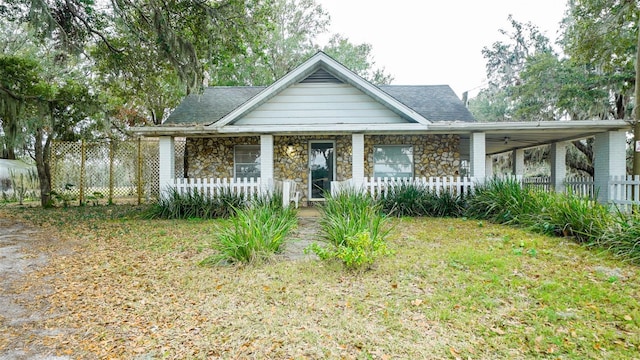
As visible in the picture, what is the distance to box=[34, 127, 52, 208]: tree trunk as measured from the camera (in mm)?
10838

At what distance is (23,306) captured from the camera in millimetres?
3256

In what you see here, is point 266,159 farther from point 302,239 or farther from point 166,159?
point 302,239

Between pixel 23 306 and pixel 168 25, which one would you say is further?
pixel 168 25

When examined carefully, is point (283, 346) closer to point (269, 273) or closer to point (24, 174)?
point (269, 273)

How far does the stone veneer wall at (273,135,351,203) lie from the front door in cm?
14

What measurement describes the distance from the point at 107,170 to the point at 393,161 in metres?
10.4

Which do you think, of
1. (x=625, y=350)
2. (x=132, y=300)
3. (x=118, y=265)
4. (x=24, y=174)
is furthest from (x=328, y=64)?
(x=24, y=174)

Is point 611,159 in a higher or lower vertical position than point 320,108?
lower

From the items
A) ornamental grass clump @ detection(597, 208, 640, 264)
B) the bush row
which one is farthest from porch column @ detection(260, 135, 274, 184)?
ornamental grass clump @ detection(597, 208, 640, 264)

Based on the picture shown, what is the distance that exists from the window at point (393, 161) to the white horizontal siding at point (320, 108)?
1894 mm

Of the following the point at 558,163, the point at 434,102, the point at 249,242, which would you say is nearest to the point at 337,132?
the point at 434,102

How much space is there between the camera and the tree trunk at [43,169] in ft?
35.6

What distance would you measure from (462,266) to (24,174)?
1796cm

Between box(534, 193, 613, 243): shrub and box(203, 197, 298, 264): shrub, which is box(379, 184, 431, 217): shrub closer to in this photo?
box(534, 193, 613, 243): shrub
